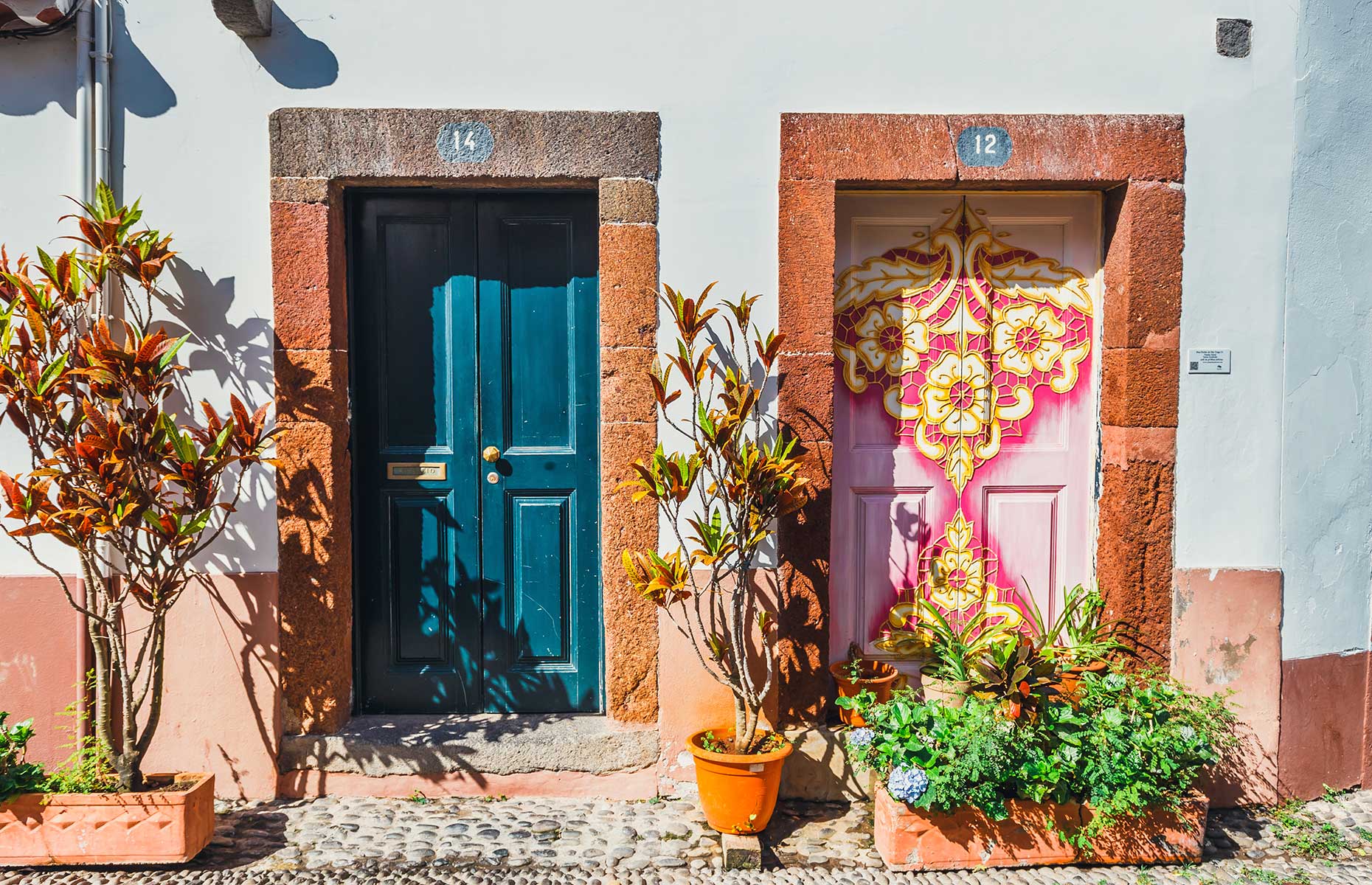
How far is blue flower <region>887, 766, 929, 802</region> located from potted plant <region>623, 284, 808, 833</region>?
426 millimetres

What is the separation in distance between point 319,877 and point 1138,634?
3281 mm

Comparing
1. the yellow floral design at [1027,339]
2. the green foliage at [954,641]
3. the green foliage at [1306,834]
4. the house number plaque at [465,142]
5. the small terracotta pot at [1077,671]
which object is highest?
the house number plaque at [465,142]

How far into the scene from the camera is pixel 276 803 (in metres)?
3.98

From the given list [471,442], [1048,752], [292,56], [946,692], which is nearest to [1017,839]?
[1048,752]

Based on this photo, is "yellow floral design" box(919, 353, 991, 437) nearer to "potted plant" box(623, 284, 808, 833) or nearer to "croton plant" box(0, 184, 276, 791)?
"potted plant" box(623, 284, 808, 833)

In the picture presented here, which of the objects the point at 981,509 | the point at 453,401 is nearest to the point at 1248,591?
the point at 981,509

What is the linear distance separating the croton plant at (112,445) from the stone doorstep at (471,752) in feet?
2.14

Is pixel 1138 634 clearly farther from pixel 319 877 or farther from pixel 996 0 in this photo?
pixel 319 877

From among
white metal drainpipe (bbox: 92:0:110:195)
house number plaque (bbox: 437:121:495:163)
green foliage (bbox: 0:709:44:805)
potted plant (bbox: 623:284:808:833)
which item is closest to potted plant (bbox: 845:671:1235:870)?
potted plant (bbox: 623:284:808:833)

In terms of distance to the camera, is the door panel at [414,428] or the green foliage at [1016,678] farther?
the door panel at [414,428]

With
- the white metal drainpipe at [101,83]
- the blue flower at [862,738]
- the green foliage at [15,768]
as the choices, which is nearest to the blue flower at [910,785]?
the blue flower at [862,738]

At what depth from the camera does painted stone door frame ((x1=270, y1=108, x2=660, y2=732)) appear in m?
3.92

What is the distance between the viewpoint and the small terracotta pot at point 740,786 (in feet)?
11.8

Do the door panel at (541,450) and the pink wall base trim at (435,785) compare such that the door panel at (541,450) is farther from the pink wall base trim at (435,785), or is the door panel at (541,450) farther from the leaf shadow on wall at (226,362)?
the leaf shadow on wall at (226,362)
